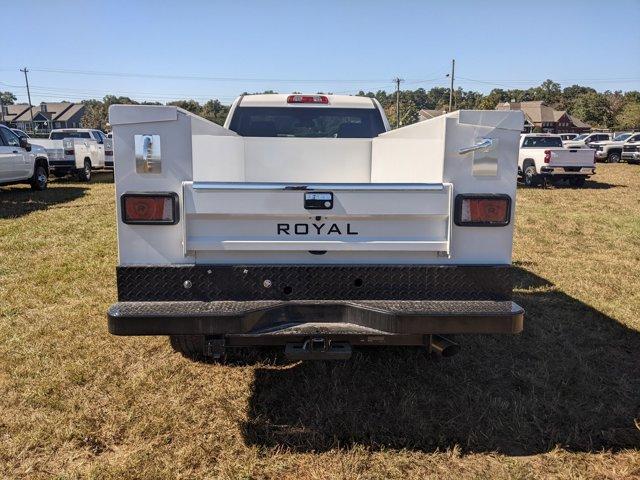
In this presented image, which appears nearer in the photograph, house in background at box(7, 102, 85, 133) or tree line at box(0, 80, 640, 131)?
tree line at box(0, 80, 640, 131)

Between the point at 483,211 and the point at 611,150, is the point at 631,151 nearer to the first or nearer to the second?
the point at 611,150

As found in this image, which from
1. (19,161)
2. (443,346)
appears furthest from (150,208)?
(19,161)

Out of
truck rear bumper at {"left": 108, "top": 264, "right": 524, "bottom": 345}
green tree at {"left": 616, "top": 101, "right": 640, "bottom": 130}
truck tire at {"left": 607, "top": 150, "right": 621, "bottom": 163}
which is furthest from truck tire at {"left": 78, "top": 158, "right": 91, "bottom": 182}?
green tree at {"left": 616, "top": 101, "right": 640, "bottom": 130}

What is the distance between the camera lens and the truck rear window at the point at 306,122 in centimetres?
585

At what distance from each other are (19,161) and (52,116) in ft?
311

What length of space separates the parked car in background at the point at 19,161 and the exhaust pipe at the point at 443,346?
1336cm

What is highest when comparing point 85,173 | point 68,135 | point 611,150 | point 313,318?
point 68,135

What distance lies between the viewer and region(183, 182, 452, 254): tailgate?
2.84m

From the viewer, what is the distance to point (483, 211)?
117 inches

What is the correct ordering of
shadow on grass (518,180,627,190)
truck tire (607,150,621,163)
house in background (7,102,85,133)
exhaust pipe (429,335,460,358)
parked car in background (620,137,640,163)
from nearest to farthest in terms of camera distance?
exhaust pipe (429,335,460,358), shadow on grass (518,180,627,190), parked car in background (620,137,640,163), truck tire (607,150,621,163), house in background (7,102,85,133)

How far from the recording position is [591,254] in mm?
7773

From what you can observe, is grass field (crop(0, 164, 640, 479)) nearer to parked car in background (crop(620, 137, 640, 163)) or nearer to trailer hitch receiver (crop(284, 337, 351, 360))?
trailer hitch receiver (crop(284, 337, 351, 360))

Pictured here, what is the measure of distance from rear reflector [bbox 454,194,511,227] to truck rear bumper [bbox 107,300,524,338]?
1.50 feet

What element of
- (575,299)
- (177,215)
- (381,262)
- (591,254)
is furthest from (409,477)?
(591,254)
